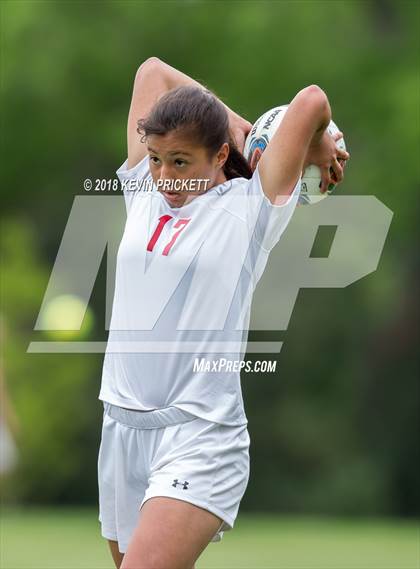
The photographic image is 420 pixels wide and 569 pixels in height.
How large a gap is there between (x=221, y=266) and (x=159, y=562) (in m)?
0.98

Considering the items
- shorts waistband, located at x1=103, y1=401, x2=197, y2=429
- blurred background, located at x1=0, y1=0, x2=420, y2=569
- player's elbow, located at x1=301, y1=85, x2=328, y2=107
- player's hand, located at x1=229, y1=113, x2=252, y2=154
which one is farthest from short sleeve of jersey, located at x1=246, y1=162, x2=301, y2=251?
blurred background, located at x1=0, y1=0, x2=420, y2=569

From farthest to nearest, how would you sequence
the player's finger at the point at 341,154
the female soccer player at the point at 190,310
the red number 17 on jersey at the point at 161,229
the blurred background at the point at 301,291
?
the blurred background at the point at 301,291 → the player's finger at the point at 341,154 → the red number 17 on jersey at the point at 161,229 → the female soccer player at the point at 190,310

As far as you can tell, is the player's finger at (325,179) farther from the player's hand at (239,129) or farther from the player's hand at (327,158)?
the player's hand at (239,129)

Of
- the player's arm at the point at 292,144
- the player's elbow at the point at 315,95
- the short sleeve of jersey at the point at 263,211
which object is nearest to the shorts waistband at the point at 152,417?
the short sleeve of jersey at the point at 263,211

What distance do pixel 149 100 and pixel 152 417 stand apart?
1.35 m

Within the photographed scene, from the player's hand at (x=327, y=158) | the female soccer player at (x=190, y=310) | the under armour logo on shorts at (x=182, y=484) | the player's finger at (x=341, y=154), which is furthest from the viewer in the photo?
the player's finger at (x=341, y=154)

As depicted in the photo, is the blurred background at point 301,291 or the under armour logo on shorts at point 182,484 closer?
the under armour logo on shorts at point 182,484

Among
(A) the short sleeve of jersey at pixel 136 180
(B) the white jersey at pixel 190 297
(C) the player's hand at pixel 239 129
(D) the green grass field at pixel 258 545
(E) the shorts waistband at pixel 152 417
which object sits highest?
(C) the player's hand at pixel 239 129

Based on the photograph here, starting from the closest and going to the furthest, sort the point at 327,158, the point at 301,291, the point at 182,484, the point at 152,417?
the point at 182,484, the point at 152,417, the point at 327,158, the point at 301,291

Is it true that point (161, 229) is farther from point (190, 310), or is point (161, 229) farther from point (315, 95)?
point (315, 95)

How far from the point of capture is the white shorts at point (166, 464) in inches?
144

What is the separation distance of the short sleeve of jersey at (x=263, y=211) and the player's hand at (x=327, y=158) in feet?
0.77

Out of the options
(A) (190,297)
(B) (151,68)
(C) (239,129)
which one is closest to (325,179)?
(C) (239,129)

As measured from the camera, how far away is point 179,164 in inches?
152
